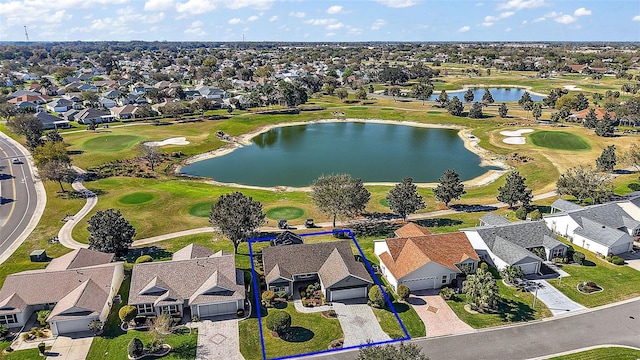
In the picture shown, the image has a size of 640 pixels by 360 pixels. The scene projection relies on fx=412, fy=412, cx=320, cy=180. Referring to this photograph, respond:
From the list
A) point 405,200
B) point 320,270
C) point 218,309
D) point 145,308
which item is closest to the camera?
point 145,308

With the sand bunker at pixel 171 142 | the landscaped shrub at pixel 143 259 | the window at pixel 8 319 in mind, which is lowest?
the window at pixel 8 319

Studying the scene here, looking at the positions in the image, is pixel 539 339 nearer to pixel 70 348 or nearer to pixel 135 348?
pixel 135 348

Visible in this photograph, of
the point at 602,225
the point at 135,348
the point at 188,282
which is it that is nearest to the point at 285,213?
the point at 188,282

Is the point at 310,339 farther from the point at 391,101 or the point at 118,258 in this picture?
the point at 391,101

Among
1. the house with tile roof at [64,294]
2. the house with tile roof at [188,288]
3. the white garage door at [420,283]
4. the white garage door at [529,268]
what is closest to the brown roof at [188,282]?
the house with tile roof at [188,288]

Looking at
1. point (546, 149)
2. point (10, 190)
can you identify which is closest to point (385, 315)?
point (10, 190)

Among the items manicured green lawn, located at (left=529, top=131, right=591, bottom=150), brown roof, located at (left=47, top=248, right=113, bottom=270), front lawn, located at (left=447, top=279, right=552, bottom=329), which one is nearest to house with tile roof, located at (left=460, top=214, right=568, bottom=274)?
front lawn, located at (left=447, top=279, right=552, bottom=329)

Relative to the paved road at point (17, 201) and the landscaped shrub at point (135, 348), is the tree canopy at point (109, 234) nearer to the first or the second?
the paved road at point (17, 201)
